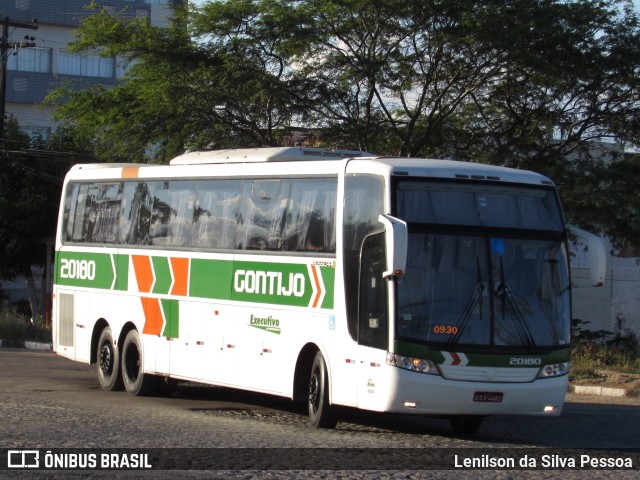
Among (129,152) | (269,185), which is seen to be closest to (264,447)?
(269,185)

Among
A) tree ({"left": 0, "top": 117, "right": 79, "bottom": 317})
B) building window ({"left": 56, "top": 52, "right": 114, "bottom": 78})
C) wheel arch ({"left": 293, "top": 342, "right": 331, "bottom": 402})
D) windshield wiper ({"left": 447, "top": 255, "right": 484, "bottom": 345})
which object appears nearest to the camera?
windshield wiper ({"left": 447, "top": 255, "right": 484, "bottom": 345})

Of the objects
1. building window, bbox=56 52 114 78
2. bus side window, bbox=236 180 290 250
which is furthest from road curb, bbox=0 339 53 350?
building window, bbox=56 52 114 78

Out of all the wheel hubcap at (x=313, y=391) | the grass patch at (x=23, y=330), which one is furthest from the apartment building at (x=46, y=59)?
the wheel hubcap at (x=313, y=391)

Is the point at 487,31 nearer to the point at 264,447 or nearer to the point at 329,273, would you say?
the point at 329,273

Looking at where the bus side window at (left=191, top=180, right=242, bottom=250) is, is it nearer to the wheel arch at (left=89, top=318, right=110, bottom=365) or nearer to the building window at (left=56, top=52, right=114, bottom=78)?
the wheel arch at (left=89, top=318, right=110, bottom=365)

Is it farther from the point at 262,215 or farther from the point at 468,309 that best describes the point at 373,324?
the point at 262,215

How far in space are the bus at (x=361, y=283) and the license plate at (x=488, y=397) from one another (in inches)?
0.8

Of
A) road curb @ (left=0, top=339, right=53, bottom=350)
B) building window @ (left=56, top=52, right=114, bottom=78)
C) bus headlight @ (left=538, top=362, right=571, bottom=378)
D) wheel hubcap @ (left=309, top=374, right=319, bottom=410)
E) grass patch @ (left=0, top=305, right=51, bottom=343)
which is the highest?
building window @ (left=56, top=52, right=114, bottom=78)

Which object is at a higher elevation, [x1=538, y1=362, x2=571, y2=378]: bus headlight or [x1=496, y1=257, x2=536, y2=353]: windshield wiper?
[x1=496, y1=257, x2=536, y2=353]: windshield wiper

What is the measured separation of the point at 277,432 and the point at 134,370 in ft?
18.9

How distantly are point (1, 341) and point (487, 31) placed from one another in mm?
15858

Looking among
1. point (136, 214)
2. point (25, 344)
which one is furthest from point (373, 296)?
point (25, 344)

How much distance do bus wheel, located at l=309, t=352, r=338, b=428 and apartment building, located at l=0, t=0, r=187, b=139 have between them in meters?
44.7

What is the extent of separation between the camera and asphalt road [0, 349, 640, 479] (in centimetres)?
1005
